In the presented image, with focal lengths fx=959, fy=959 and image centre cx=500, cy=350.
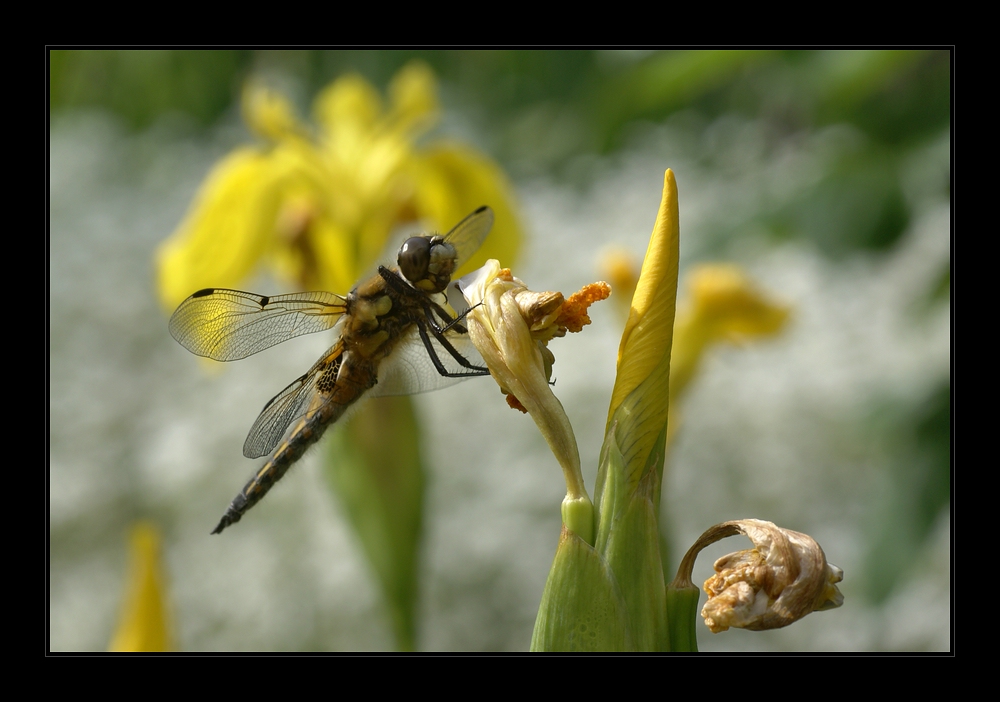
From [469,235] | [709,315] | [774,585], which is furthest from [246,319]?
[709,315]

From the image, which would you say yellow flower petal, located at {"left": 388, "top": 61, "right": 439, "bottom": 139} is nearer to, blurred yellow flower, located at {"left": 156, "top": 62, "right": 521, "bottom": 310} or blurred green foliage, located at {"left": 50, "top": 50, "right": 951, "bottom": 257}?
blurred yellow flower, located at {"left": 156, "top": 62, "right": 521, "bottom": 310}

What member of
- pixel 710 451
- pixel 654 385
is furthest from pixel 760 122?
pixel 654 385

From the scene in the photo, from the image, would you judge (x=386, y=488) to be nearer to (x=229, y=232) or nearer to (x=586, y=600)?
(x=229, y=232)

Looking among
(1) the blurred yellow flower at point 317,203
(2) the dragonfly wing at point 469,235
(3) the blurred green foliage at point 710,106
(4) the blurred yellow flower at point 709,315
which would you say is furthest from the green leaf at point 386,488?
(2) the dragonfly wing at point 469,235

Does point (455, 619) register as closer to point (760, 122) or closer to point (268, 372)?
point (268, 372)

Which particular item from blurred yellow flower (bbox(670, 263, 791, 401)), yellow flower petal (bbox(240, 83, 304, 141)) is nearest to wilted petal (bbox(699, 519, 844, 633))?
blurred yellow flower (bbox(670, 263, 791, 401))
